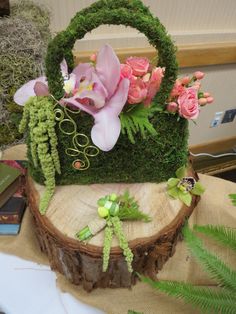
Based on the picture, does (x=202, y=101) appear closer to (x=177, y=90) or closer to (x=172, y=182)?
(x=177, y=90)

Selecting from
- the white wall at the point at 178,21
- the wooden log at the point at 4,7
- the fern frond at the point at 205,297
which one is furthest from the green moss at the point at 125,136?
the white wall at the point at 178,21

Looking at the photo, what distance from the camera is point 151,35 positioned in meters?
0.57

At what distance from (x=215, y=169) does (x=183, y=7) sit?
0.94 meters

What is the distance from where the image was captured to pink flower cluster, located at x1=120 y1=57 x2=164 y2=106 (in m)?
0.63

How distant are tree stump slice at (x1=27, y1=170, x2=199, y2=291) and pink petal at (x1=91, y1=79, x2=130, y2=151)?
173mm

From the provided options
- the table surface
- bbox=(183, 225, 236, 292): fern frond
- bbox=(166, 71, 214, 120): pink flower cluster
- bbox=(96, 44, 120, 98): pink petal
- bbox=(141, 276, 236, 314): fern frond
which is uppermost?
bbox=(96, 44, 120, 98): pink petal

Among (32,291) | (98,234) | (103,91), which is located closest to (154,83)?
(103,91)

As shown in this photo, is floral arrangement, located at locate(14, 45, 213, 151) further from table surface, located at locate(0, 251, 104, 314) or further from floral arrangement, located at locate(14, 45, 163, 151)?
table surface, located at locate(0, 251, 104, 314)

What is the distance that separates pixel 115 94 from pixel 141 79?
0.30 ft

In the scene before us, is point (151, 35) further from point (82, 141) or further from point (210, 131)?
point (210, 131)

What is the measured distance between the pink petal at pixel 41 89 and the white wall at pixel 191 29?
2.43 feet

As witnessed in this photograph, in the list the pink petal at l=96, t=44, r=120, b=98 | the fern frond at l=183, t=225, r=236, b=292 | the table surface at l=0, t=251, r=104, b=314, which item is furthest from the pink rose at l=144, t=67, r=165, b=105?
the table surface at l=0, t=251, r=104, b=314

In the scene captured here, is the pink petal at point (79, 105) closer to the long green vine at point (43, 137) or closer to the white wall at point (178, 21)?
the long green vine at point (43, 137)

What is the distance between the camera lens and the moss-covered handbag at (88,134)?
560 millimetres
